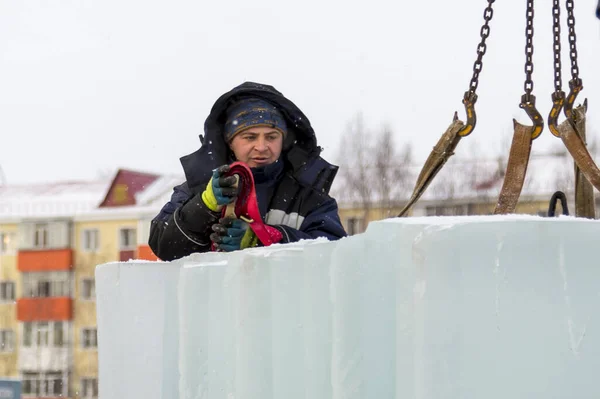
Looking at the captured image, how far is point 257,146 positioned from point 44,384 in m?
42.5

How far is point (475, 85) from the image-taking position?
9.89 ft

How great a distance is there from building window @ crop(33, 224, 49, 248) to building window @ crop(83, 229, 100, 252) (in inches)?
55.5

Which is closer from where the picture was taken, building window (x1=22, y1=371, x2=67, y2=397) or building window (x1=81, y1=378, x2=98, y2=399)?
building window (x1=81, y1=378, x2=98, y2=399)

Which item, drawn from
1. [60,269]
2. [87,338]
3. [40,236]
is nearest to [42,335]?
[87,338]

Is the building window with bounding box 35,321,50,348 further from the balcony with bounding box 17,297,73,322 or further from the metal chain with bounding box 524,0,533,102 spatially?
the metal chain with bounding box 524,0,533,102

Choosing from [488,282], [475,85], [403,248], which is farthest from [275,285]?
[475,85]

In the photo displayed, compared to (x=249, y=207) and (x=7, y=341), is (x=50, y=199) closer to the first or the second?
(x=7, y=341)

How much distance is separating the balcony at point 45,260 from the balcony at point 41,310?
1159 millimetres

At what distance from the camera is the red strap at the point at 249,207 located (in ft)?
8.95

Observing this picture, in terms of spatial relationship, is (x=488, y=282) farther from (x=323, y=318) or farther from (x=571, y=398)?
(x=323, y=318)

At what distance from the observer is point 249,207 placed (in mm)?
2758

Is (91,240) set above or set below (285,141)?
below

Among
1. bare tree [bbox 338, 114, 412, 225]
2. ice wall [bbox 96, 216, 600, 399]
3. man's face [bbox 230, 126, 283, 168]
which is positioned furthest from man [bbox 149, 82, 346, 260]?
bare tree [bbox 338, 114, 412, 225]

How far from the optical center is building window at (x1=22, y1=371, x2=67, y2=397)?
144 feet
